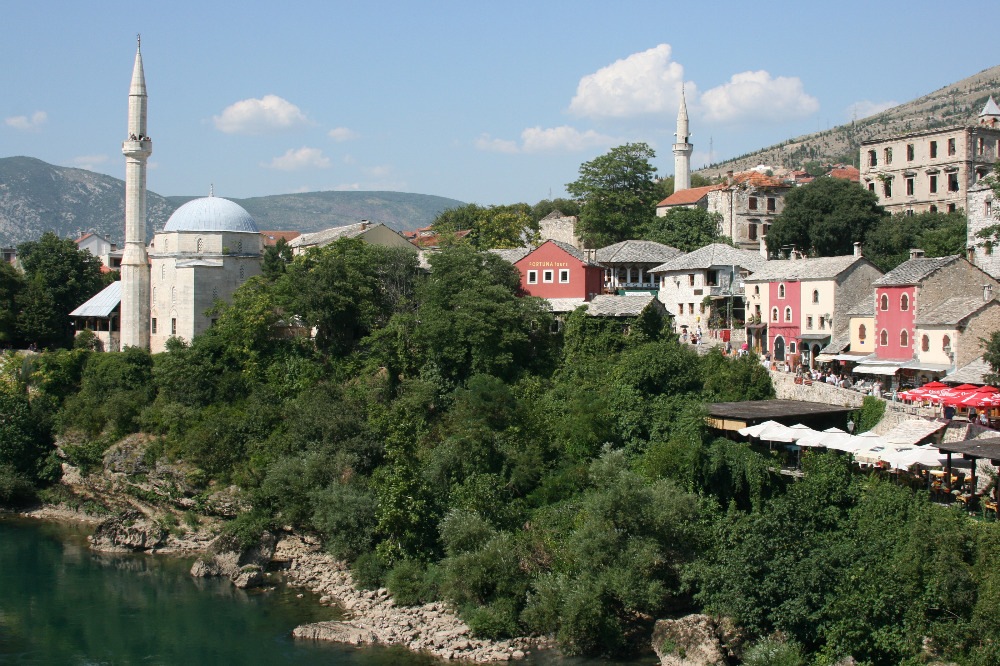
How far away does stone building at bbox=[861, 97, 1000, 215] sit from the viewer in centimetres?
4675

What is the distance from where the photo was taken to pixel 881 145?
5156 centimetres

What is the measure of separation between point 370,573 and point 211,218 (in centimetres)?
2279

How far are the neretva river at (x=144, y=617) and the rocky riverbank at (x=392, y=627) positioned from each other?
1.36ft

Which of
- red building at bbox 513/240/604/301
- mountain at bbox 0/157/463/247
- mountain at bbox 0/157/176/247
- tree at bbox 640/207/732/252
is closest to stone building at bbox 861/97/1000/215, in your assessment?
tree at bbox 640/207/732/252

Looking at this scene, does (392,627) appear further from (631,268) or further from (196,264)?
(631,268)

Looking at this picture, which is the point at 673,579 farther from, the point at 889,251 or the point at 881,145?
the point at 881,145

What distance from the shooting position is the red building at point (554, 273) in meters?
41.1

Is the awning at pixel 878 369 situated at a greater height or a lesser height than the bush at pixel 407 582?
greater

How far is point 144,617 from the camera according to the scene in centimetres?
2628

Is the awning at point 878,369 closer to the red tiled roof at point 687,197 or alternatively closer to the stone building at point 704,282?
the stone building at point 704,282

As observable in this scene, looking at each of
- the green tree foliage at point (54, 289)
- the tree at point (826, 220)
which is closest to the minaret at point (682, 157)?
the tree at point (826, 220)

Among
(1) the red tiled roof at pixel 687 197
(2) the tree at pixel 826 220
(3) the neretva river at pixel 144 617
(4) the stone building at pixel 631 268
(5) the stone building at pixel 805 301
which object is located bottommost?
(3) the neretva river at pixel 144 617

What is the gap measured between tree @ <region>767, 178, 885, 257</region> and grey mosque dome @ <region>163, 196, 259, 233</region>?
85.1ft

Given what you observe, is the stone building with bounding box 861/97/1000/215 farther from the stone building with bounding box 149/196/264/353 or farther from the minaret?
the stone building with bounding box 149/196/264/353
